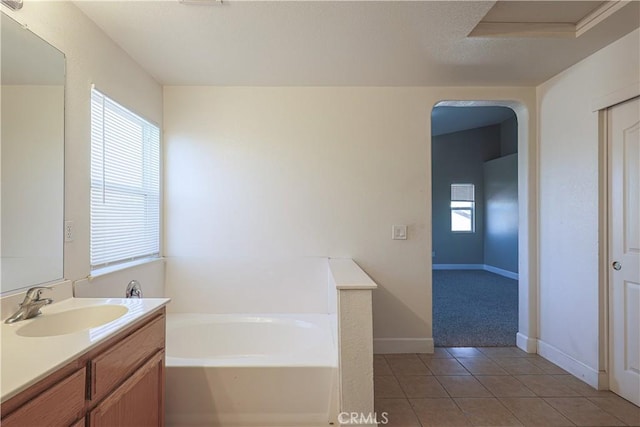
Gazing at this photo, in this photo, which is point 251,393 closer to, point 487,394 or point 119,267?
point 119,267

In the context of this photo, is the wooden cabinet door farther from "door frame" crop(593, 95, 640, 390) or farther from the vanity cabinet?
"door frame" crop(593, 95, 640, 390)

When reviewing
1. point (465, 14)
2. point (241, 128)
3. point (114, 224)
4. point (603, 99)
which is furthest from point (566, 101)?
point (114, 224)

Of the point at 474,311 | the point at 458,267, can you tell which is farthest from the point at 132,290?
the point at 458,267

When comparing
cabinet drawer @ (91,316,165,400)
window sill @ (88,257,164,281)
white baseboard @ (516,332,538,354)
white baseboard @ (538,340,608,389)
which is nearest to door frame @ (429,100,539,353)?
white baseboard @ (516,332,538,354)

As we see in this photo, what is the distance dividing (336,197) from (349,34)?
52.4 inches

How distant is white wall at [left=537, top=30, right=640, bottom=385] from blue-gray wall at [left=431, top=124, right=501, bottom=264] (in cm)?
492

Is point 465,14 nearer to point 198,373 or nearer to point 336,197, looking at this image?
point 336,197

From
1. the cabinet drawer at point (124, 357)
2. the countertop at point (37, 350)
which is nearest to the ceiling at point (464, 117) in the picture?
the cabinet drawer at point (124, 357)

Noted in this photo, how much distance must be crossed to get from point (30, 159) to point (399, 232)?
8.45 feet

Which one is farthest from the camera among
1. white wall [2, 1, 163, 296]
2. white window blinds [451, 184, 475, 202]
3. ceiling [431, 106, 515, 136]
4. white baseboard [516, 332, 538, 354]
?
white window blinds [451, 184, 475, 202]

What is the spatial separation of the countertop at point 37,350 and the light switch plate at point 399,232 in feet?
6.83

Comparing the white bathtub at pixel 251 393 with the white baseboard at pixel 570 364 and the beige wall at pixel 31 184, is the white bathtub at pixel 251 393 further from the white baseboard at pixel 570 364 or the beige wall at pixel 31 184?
the white baseboard at pixel 570 364

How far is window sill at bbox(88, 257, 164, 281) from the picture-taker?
2004mm

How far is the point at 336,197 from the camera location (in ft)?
9.67
